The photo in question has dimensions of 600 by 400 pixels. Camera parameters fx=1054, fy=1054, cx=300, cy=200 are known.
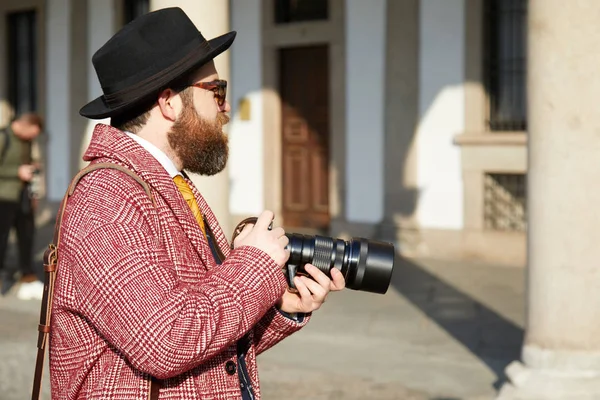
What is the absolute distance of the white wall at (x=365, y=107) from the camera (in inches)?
427

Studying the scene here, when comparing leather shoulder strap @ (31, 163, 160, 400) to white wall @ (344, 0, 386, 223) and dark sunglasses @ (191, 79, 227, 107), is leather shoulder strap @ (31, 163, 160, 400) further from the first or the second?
white wall @ (344, 0, 386, 223)

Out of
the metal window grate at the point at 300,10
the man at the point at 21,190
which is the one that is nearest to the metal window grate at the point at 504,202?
the metal window grate at the point at 300,10

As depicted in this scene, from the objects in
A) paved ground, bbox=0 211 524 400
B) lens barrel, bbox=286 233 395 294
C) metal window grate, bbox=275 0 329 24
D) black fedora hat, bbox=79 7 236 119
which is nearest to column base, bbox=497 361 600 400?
paved ground, bbox=0 211 524 400

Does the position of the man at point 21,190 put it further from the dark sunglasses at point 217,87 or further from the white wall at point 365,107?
the dark sunglasses at point 217,87

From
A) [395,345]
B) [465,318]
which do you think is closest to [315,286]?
[395,345]

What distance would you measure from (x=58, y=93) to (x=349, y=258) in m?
12.2

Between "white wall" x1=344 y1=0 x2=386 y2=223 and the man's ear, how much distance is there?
8621mm

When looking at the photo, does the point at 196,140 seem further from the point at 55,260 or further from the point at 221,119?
the point at 55,260

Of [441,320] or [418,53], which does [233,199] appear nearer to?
[418,53]

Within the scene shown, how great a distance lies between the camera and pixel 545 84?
5055 mm

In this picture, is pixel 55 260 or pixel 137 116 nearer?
pixel 55 260

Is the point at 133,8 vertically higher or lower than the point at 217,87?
higher

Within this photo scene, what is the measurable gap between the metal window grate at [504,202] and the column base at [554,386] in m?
5.19

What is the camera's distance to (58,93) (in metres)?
14.0
